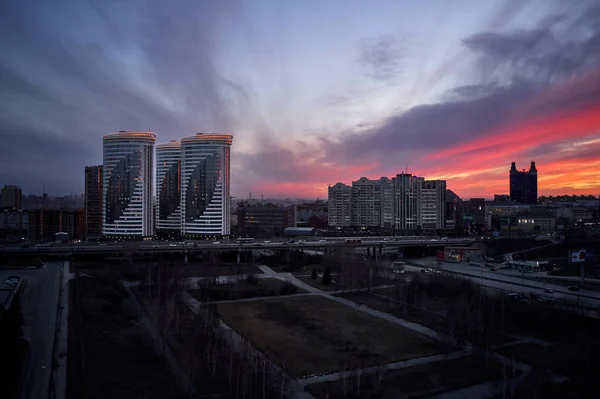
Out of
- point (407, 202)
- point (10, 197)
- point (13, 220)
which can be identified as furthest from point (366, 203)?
point (10, 197)

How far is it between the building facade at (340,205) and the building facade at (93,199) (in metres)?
44.6

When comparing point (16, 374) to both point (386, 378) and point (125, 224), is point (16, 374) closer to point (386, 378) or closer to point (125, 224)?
point (386, 378)

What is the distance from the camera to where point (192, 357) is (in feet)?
48.4

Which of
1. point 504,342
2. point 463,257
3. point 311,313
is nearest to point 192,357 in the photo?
point 311,313

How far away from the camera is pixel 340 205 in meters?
93.0

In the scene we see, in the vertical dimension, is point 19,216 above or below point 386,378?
above

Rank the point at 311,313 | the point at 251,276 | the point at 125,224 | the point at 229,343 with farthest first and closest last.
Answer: the point at 125,224 → the point at 251,276 → the point at 311,313 → the point at 229,343

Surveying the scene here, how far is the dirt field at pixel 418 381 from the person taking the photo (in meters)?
13.8

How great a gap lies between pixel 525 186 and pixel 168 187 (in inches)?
5042

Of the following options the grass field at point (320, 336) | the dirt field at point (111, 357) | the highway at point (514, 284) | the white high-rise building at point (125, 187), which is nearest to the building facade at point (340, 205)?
the white high-rise building at point (125, 187)

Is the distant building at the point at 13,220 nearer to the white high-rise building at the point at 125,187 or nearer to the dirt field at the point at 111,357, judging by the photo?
the white high-rise building at the point at 125,187

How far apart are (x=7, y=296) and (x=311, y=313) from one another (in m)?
17.0

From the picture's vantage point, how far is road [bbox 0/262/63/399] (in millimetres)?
14031

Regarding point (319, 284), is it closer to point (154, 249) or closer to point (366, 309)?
point (366, 309)
